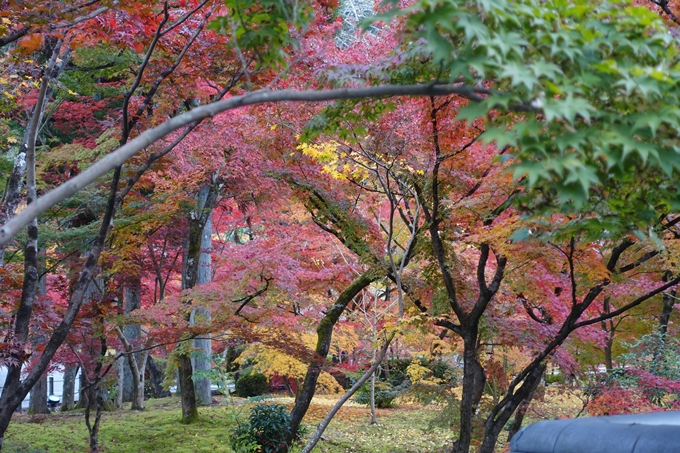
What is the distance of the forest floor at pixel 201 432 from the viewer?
865 centimetres

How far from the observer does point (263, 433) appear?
330 inches

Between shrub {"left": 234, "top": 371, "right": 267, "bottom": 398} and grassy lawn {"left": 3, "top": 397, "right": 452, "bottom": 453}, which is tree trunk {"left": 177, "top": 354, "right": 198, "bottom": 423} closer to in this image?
grassy lawn {"left": 3, "top": 397, "right": 452, "bottom": 453}

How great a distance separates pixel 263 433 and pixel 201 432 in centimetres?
191

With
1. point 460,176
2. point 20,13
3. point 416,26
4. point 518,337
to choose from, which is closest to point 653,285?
point 518,337

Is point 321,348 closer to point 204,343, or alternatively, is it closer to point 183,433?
point 183,433

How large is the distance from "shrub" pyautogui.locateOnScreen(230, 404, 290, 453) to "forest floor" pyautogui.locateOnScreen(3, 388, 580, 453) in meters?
0.41

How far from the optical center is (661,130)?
7.84 ft

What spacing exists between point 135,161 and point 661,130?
594cm

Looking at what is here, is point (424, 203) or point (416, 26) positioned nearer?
point (416, 26)

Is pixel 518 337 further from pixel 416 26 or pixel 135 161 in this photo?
pixel 416 26

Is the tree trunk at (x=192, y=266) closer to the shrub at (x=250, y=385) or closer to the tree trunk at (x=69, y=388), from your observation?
the tree trunk at (x=69, y=388)

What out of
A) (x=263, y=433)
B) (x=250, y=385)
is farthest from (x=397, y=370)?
(x=263, y=433)

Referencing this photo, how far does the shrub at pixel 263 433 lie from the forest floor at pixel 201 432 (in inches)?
16.2

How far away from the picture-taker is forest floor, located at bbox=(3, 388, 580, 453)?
865cm
